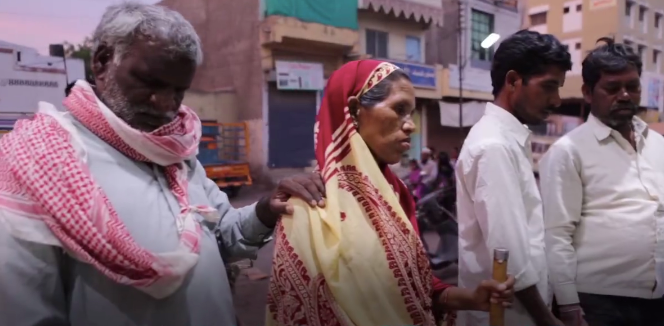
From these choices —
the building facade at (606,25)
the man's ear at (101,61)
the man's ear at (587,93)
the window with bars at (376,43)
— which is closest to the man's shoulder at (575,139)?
the man's ear at (587,93)

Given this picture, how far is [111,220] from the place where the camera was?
1012 millimetres

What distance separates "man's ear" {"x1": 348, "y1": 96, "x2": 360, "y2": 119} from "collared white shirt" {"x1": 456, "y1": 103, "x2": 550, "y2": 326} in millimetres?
473

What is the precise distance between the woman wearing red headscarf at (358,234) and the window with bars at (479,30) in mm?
13910

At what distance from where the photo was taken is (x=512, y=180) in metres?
1.53

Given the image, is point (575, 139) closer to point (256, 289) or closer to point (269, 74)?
point (256, 289)

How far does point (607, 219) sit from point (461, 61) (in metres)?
12.5

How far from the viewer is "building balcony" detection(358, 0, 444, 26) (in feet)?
36.6

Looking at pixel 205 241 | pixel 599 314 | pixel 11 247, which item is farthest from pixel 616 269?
pixel 11 247

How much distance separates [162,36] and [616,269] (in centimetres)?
189

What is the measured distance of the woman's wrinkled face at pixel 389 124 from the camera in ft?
4.45

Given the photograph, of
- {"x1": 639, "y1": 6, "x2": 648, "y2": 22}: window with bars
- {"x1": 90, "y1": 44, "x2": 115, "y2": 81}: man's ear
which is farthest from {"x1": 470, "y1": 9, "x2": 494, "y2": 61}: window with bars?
{"x1": 90, "y1": 44, "x2": 115, "y2": 81}: man's ear

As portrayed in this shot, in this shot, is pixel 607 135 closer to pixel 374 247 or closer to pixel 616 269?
pixel 616 269

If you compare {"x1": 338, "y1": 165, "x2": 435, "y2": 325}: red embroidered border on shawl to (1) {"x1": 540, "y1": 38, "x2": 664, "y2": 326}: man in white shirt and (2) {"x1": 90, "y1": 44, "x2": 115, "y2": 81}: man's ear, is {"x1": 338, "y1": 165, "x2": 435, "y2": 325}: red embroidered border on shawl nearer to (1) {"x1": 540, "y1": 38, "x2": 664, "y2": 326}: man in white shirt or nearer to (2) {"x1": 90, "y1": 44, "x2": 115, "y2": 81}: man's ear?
(2) {"x1": 90, "y1": 44, "x2": 115, "y2": 81}: man's ear

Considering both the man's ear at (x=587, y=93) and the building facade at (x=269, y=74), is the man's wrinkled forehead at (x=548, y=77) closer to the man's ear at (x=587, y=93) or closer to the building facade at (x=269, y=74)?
the man's ear at (x=587, y=93)
